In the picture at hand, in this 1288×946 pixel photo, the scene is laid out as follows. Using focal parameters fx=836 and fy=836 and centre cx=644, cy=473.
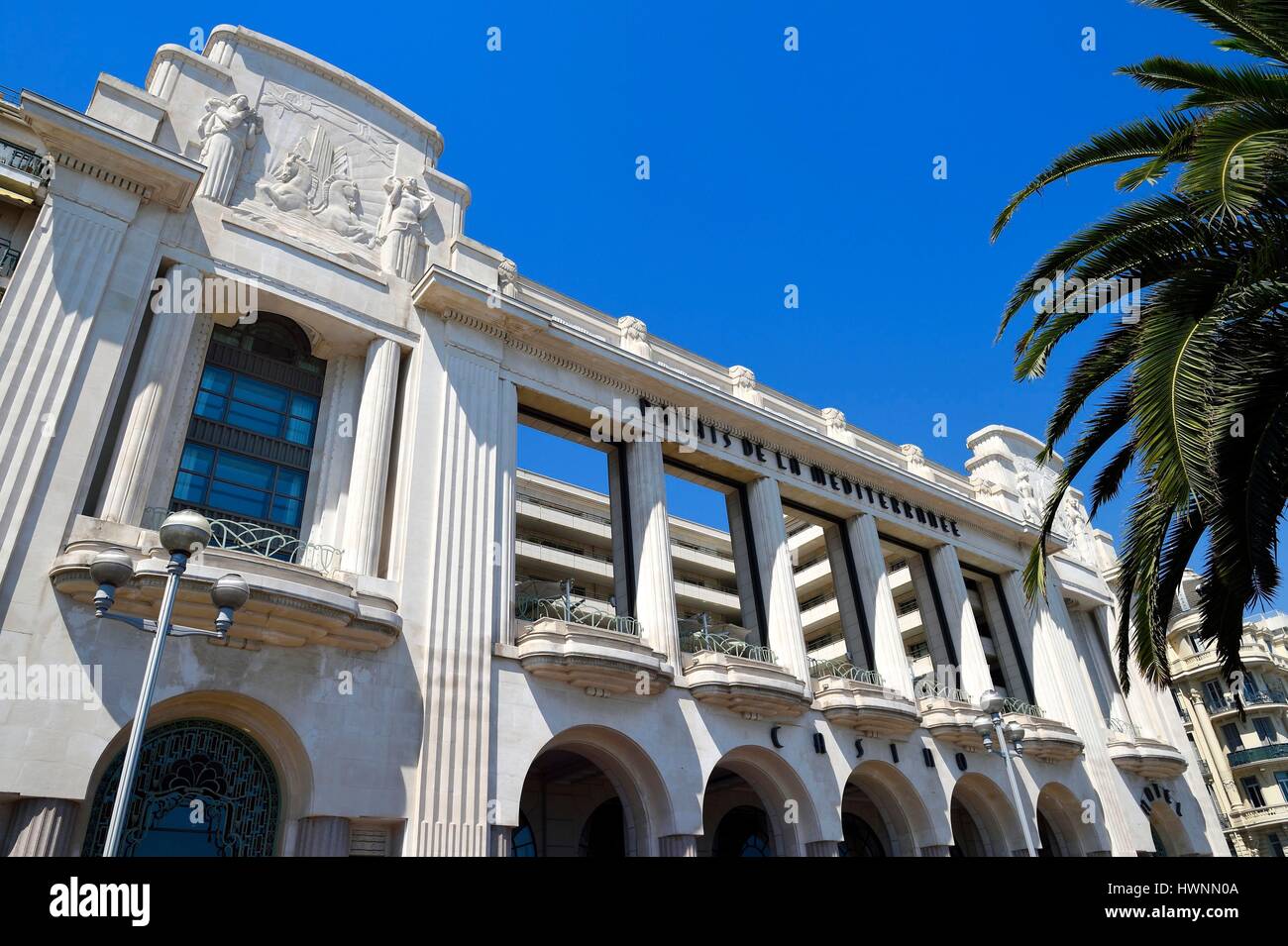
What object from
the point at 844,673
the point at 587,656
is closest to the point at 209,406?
the point at 587,656

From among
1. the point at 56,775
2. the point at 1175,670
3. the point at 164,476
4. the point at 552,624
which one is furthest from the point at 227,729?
the point at 1175,670

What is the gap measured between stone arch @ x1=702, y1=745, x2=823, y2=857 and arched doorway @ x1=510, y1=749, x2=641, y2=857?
3.76m

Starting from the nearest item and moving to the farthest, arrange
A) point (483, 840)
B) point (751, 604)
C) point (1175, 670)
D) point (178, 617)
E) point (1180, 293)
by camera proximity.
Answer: point (1180, 293), point (178, 617), point (483, 840), point (751, 604), point (1175, 670)

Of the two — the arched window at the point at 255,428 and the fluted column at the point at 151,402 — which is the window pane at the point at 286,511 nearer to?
the arched window at the point at 255,428

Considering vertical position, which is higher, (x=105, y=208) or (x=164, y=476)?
(x=105, y=208)

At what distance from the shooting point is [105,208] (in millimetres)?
16875

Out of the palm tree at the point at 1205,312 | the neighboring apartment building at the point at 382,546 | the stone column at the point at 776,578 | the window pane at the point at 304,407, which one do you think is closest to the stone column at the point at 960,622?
the neighboring apartment building at the point at 382,546

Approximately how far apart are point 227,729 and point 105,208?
1067 cm

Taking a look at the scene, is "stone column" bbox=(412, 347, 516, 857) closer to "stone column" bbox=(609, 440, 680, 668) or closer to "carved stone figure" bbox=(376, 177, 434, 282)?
"carved stone figure" bbox=(376, 177, 434, 282)

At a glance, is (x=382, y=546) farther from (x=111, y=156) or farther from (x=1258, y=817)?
(x=1258, y=817)

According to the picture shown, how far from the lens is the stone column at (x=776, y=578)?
23953 mm

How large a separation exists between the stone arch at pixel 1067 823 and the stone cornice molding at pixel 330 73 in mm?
28985

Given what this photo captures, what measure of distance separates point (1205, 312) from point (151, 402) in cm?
1759
